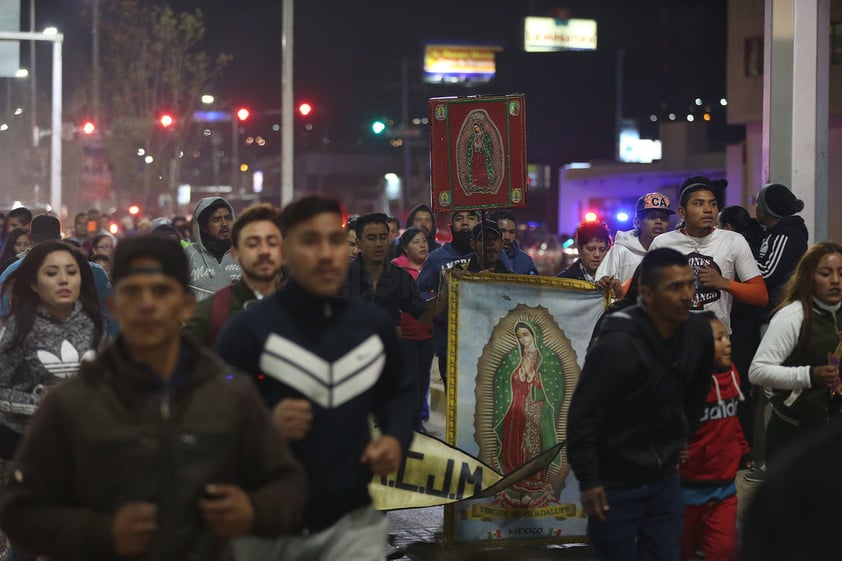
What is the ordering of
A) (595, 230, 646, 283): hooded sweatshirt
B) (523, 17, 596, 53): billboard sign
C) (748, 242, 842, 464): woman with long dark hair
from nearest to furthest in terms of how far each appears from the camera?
(748, 242, 842, 464): woman with long dark hair → (595, 230, 646, 283): hooded sweatshirt → (523, 17, 596, 53): billboard sign

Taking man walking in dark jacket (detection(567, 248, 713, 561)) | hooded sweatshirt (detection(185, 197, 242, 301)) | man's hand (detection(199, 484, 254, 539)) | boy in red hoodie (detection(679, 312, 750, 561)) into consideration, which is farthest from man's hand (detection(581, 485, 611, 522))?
hooded sweatshirt (detection(185, 197, 242, 301))

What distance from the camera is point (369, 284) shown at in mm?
9852

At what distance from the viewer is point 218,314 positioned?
5.11 metres

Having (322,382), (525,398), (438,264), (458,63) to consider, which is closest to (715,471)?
(525,398)

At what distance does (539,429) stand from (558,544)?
79 centimetres

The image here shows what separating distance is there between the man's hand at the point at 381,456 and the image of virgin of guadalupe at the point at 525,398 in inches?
138

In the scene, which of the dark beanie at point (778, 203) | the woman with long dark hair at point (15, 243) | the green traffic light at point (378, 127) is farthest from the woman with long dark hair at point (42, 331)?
the green traffic light at point (378, 127)

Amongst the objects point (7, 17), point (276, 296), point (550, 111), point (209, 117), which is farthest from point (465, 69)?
point (276, 296)

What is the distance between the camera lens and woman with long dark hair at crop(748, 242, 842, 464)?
666 centimetres

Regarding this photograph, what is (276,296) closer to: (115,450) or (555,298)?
(115,450)

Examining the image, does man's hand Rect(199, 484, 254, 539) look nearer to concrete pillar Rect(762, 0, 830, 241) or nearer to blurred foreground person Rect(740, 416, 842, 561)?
blurred foreground person Rect(740, 416, 842, 561)

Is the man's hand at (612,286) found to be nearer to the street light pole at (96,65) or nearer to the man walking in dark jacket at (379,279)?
the man walking in dark jacket at (379,279)

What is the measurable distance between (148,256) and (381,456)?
3.28 ft

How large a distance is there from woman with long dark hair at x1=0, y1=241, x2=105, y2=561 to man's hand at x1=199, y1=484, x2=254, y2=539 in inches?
108
